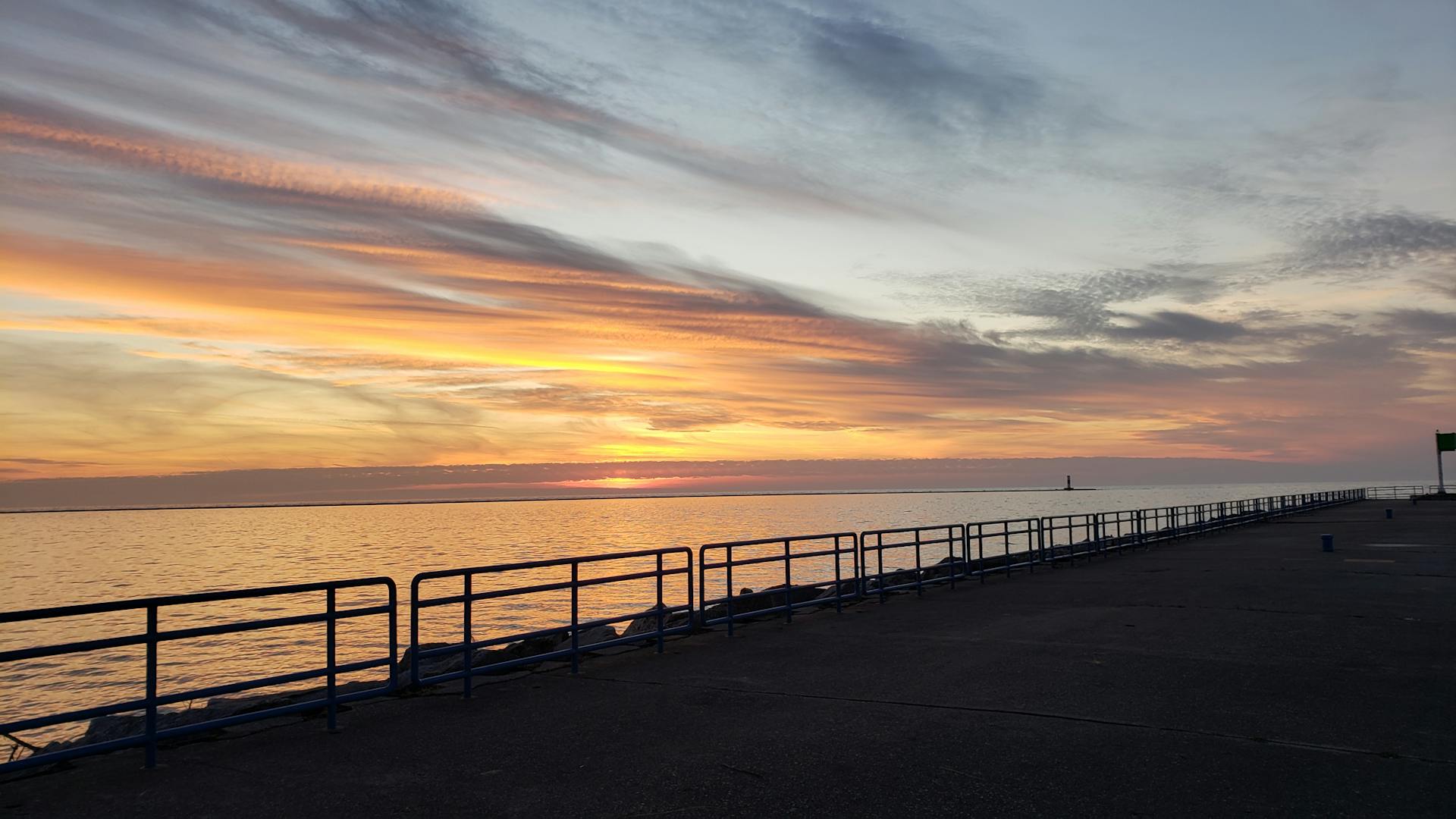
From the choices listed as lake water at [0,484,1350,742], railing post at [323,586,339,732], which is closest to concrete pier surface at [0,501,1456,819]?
railing post at [323,586,339,732]

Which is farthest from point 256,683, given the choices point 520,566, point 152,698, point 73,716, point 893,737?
point 893,737

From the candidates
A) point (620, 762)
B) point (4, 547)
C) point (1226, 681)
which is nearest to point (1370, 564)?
point (1226, 681)

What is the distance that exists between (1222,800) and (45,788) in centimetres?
821

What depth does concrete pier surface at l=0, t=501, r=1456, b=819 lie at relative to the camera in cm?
628

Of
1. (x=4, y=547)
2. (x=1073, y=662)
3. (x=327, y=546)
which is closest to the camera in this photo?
(x=1073, y=662)

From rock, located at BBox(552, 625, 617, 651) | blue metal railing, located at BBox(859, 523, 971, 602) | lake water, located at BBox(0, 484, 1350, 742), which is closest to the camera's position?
blue metal railing, located at BBox(859, 523, 971, 602)

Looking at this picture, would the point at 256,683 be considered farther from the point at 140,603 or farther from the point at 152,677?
the point at 140,603

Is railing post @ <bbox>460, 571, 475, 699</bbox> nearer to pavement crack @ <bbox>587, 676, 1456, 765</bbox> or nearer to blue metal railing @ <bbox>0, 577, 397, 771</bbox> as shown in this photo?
blue metal railing @ <bbox>0, 577, 397, 771</bbox>

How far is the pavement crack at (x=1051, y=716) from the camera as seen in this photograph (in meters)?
7.20

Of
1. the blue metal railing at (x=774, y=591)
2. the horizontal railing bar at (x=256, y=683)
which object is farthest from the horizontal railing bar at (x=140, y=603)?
the blue metal railing at (x=774, y=591)

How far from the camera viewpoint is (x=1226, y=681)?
980 cm

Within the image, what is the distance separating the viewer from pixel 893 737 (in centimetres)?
775

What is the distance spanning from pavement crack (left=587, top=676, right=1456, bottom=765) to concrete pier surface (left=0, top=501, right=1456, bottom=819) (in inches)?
1.3

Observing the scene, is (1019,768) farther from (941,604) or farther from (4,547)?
(4,547)
